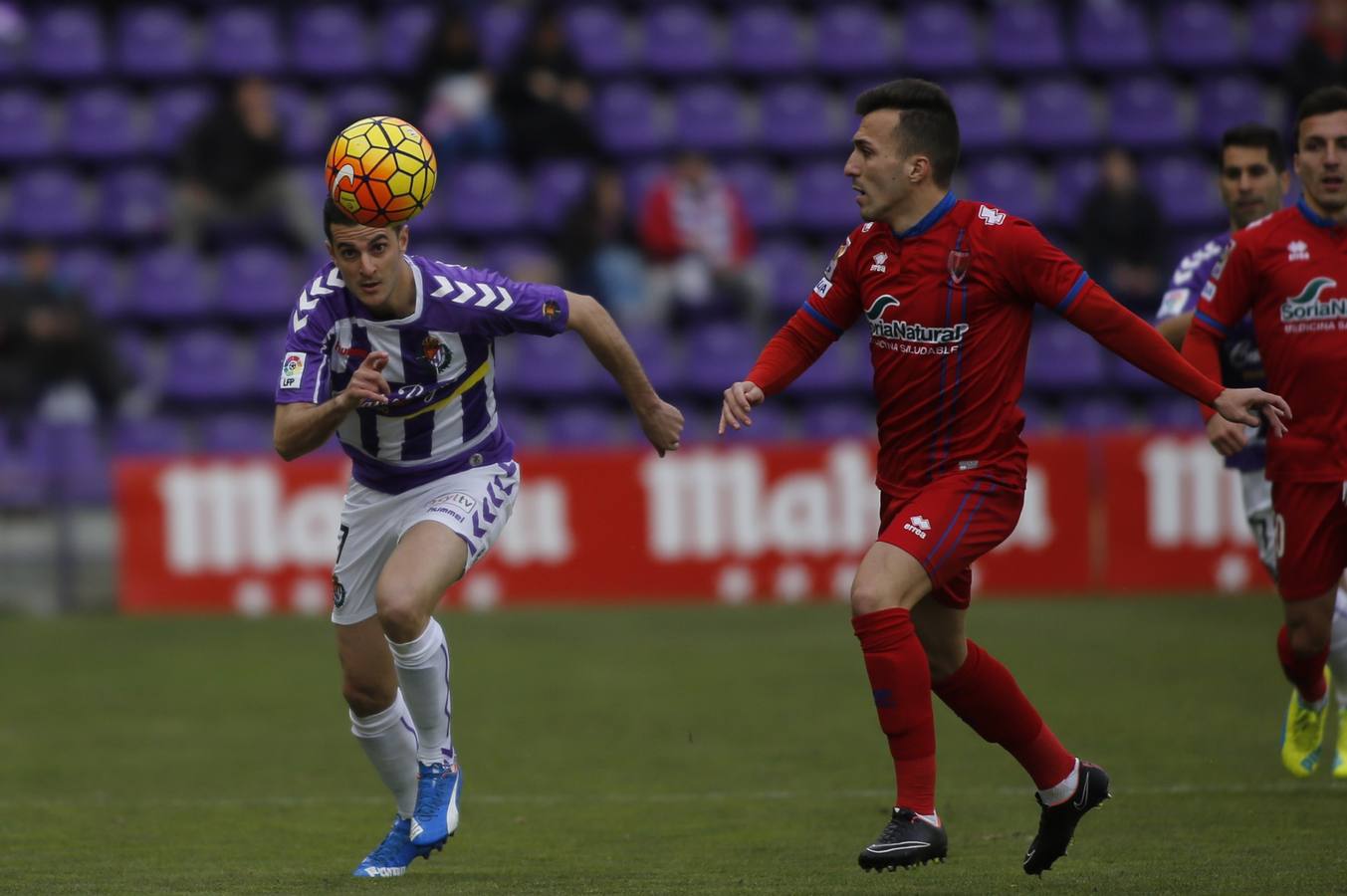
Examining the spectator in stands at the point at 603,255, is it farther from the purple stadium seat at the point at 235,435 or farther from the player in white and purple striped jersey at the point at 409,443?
the player in white and purple striped jersey at the point at 409,443

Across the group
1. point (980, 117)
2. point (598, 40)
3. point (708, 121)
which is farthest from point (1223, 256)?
point (598, 40)

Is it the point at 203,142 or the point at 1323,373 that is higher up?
the point at 203,142

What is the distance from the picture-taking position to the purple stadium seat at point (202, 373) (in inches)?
673

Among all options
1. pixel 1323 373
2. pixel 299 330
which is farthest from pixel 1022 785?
pixel 299 330

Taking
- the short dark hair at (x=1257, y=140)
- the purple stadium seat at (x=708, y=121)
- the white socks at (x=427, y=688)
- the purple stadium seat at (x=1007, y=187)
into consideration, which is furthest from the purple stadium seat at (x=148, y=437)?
the short dark hair at (x=1257, y=140)

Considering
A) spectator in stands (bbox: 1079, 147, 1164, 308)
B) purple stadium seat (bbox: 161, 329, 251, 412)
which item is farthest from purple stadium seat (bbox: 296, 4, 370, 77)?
spectator in stands (bbox: 1079, 147, 1164, 308)

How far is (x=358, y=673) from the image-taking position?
6.91 m

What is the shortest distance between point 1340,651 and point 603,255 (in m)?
9.76

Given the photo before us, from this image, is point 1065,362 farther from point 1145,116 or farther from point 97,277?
point 97,277

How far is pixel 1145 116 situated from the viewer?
19281 mm

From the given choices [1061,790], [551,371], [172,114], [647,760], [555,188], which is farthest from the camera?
[172,114]

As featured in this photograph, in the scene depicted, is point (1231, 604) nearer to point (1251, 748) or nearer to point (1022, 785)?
point (1251, 748)

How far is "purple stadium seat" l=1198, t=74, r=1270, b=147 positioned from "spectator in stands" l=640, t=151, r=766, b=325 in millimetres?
5110

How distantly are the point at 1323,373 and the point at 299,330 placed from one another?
3.83 meters
